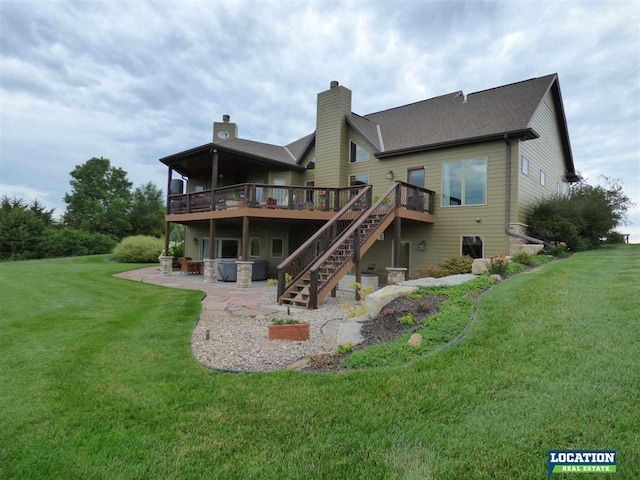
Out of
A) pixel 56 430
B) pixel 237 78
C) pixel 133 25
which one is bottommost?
pixel 56 430

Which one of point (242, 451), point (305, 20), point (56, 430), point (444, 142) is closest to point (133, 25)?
point (305, 20)

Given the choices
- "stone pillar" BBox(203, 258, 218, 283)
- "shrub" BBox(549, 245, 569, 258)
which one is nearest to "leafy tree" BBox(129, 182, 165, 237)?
"stone pillar" BBox(203, 258, 218, 283)

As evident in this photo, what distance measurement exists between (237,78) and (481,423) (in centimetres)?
1747

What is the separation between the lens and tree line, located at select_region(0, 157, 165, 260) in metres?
27.1

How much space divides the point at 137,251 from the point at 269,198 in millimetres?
13310

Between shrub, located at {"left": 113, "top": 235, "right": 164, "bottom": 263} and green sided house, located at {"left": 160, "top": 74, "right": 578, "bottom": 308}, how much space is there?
6858 mm

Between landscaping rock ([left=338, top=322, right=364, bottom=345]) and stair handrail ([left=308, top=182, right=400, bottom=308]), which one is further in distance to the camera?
stair handrail ([left=308, top=182, right=400, bottom=308])

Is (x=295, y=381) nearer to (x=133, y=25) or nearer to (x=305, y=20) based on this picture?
(x=305, y=20)

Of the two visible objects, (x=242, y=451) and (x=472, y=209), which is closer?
(x=242, y=451)

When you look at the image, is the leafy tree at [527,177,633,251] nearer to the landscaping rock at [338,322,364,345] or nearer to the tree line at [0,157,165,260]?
the landscaping rock at [338,322,364,345]

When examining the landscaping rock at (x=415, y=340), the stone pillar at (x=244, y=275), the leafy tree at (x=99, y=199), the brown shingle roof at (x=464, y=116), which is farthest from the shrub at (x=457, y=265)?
the leafy tree at (x=99, y=199)

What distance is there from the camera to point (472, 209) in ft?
43.3

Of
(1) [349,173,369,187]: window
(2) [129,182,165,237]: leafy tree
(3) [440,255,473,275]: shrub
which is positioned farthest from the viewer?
(2) [129,182,165,237]: leafy tree

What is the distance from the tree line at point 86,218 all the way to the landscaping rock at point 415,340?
3167 centimetres
